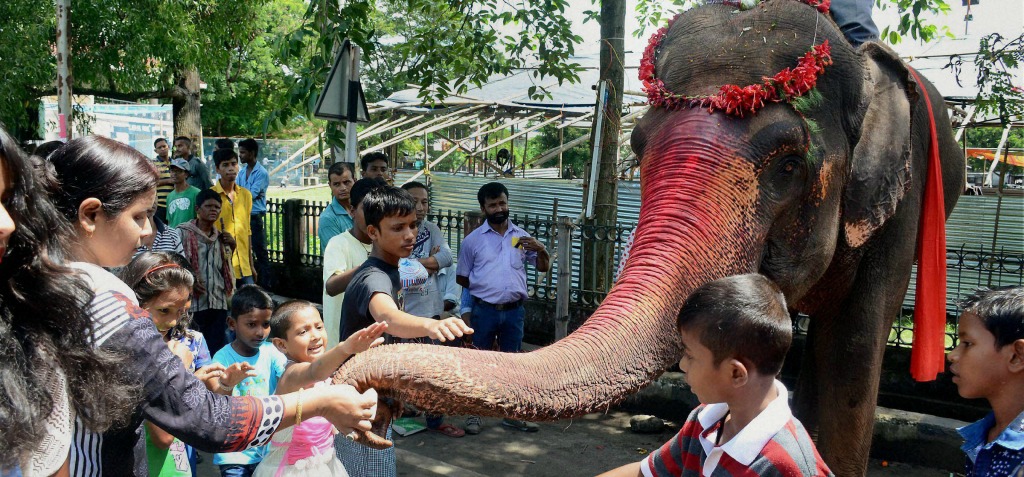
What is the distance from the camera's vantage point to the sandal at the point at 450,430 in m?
6.43

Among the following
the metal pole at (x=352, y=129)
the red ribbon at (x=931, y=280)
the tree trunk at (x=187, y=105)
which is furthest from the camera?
the tree trunk at (x=187, y=105)

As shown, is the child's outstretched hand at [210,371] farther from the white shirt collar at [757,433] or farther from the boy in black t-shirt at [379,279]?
the white shirt collar at [757,433]

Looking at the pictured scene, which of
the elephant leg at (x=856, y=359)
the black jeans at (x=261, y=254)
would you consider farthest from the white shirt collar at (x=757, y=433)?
the black jeans at (x=261, y=254)

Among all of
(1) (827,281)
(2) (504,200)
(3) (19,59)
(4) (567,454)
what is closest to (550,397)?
(1) (827,281)

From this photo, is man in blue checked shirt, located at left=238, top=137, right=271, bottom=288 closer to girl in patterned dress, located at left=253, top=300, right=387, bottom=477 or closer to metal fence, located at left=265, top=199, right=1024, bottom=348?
metal fence, located at left=265, top=199, right=1024, bottom=348

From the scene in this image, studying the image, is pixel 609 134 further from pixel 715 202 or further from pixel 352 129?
pixel 715 202

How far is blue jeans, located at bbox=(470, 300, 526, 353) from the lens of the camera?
655cm

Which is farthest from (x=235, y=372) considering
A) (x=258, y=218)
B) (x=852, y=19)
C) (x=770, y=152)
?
(x=258, y=218)

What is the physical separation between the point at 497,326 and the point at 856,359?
10.3 feet

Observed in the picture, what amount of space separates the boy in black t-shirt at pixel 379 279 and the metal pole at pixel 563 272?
130 inches

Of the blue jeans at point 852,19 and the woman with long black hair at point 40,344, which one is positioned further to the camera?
the blue jeans at point 852,19

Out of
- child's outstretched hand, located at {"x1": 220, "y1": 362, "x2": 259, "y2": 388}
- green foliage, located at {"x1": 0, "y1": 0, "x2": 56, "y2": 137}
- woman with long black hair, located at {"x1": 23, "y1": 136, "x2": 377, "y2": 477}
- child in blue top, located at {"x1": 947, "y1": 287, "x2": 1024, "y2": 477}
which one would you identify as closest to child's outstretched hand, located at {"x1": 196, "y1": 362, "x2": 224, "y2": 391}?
child's outstretched hand, located at {"x1": 220, "y1": 362, "x2": 259, "y2": 388}

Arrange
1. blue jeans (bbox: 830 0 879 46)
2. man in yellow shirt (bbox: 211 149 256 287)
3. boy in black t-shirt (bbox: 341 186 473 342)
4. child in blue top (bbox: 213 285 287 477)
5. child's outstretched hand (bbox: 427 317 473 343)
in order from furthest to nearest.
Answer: man in yellow shirt (bbox: 211 149 256 287) → child in blue top (bbox: 213 285 287 477) → blue jeans (bbox: 830 0 879 46) → boy in black t-shirt (bbox: 341 186 473 342) → child's outstretched hand (bbox: 427 317 473 343)

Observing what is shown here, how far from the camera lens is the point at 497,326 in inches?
259
